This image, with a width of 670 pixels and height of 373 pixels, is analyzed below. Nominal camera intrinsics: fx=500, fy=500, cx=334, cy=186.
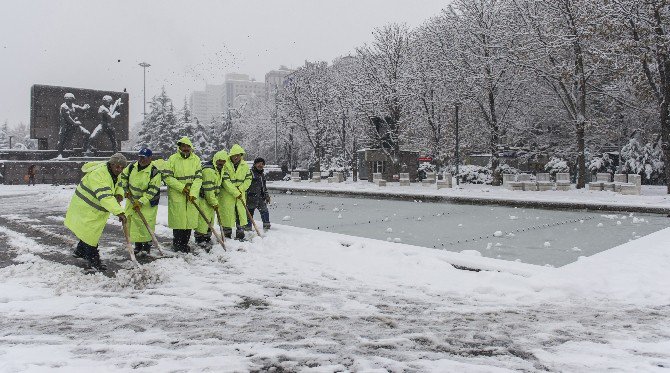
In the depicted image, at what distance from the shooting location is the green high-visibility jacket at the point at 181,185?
8633 mm

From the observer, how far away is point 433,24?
124ft

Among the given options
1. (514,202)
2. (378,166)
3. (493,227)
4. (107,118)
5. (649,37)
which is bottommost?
(493,227)

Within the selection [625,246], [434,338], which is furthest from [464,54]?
[434,338]

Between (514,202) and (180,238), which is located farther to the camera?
(514,202)

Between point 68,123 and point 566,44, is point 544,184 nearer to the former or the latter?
point 566,44

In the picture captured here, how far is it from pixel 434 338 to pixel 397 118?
110ft

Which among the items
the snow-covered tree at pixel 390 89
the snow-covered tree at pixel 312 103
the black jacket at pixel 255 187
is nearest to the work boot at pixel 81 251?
the black jacket at pixel 255 187

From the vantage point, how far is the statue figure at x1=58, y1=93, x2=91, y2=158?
118 ft

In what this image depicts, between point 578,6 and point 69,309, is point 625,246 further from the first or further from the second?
point 578,6

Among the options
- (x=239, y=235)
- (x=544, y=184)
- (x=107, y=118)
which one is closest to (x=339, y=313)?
(x=239, y=235)

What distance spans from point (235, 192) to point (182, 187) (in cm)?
119

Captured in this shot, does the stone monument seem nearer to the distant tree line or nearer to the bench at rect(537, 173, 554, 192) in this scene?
the distant tree line

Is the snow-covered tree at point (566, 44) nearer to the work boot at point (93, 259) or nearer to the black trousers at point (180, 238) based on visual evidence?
the black trousers at point (180, 238)

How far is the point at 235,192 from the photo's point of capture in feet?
31.3
